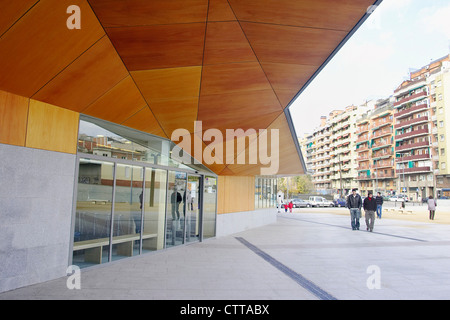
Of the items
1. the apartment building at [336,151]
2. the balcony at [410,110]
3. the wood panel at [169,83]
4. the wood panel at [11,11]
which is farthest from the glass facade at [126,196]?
the apartment building at [336,151]

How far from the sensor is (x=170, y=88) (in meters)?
7.08

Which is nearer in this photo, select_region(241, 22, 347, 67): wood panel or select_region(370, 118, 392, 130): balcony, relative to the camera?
select_region(241, 22, 347, 67): wood panel

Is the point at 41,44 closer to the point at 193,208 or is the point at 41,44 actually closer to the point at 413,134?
the point at 193,208

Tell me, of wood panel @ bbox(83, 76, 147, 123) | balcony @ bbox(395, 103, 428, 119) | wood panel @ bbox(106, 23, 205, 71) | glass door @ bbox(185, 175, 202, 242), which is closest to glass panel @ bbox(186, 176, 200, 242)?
glass door @ bbox(185, 175, 202, 242)

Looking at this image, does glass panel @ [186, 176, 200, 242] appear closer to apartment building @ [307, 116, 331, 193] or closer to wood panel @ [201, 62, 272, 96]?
wood panel @ [201, 62, 272, 96]

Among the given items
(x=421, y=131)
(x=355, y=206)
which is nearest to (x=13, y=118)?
(x=355, y=206)

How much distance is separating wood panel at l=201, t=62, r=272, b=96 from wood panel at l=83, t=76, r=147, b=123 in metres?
1.50

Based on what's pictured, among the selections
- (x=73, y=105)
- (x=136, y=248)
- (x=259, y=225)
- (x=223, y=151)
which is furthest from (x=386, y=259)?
(x=259, y=225)

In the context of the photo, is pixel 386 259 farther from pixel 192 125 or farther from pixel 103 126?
pixel 103 126

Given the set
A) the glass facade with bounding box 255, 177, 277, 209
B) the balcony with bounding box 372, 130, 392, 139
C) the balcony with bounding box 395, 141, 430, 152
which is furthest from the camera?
the balcony with bounding box 372, 130, 392, 139

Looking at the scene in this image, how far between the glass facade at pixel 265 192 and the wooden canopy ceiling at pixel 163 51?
36.0ft

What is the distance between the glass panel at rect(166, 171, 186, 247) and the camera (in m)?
10.2

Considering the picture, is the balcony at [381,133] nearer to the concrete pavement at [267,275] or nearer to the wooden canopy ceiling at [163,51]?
the concrete pavement at [267,275]

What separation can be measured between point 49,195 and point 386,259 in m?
8.52
